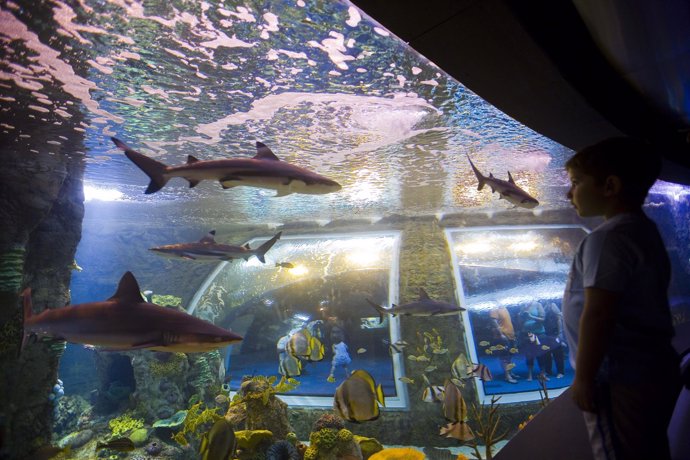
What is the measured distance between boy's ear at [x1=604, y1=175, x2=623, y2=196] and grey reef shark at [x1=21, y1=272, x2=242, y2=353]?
324 centimetres

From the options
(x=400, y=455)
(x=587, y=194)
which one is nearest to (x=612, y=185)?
(x=587, y=194)

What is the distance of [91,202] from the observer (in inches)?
593

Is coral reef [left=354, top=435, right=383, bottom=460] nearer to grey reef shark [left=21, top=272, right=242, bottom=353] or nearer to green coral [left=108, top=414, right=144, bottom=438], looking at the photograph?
grey reef shark [left=21, top=272, right=242, bottom=353]

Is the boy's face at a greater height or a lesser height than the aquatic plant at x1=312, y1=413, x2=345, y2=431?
greater

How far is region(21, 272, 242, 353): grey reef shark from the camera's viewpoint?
3043 millimetres

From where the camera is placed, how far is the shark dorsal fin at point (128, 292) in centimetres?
322

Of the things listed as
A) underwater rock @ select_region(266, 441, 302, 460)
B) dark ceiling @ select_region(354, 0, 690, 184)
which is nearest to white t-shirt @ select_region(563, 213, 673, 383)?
dark ceiling @ select_region(354, 0, 690, 184)

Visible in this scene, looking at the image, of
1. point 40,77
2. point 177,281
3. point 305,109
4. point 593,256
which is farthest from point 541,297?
point 177,281

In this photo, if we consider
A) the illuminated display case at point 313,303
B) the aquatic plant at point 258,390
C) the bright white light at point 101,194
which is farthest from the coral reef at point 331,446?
the bright white light at point 101,194

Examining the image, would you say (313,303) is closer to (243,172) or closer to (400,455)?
(400,455)

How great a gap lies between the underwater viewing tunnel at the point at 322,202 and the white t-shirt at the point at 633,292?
2.67ft

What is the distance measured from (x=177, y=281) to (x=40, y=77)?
1298 centimetres

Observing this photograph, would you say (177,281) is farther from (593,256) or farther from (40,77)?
(593,256)

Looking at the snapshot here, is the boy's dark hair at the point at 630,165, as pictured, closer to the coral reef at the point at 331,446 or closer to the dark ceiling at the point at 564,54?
the dark ceiling at the point at 564,54
